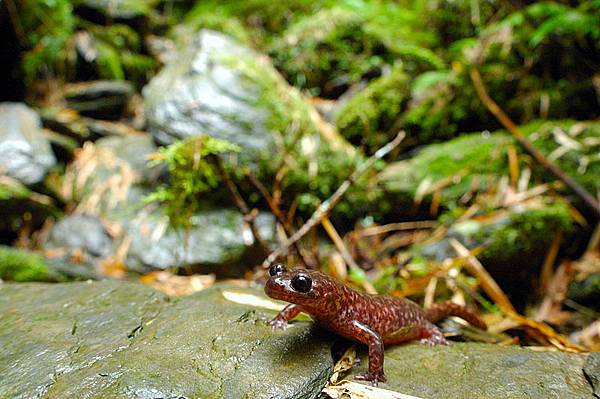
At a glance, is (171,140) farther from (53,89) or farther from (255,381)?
(255,381)

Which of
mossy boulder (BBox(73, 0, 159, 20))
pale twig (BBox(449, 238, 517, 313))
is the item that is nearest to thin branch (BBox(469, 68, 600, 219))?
pale twig (BBox(449, 238, 517, 313))

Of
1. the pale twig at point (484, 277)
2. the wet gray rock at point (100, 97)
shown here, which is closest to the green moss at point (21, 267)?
the wet gray rock at point (100, 97)

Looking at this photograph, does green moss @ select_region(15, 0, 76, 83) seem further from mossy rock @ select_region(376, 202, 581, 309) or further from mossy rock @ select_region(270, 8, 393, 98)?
mossy rock @ select_region(376, 202, 581, 309)

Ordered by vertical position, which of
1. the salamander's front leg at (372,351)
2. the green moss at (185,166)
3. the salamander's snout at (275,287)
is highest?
the green moss at (185,166)

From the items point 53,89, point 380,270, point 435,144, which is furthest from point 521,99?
point 53,89

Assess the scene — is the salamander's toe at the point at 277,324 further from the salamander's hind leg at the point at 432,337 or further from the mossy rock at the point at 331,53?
the mossy rock at the point at 331,53

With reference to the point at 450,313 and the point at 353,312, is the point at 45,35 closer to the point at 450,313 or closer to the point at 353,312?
the point at 353,312

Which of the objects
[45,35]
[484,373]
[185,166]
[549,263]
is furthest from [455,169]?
[45,35]
